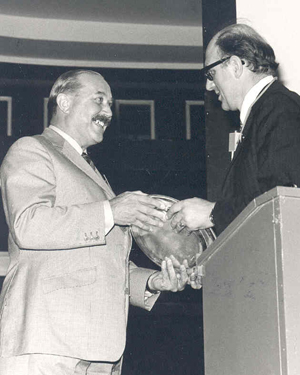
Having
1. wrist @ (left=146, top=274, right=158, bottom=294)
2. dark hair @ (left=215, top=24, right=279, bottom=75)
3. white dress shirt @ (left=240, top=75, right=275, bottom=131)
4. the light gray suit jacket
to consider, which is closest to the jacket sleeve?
the light gray suit jacket

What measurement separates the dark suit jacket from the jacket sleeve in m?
0.49

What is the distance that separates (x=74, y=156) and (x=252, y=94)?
2.29 ft

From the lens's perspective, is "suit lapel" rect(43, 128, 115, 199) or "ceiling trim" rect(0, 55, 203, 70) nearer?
"suit lapel" rect(43, 128, 115, 199)

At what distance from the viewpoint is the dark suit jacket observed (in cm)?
187

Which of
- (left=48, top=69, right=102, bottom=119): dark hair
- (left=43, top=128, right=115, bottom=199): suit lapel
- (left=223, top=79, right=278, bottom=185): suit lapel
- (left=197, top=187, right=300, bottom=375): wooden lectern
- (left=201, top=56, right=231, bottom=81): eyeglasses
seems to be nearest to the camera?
(left=197, top=187, right=300, bottom=375): wooden lectern

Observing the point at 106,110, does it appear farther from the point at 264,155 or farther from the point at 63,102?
the point at 264,155

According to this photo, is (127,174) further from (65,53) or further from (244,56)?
(244,56)

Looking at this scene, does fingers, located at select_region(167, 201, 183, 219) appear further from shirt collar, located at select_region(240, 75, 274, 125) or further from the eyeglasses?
the eyeglasses

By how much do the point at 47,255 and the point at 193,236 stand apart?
0.55 meters

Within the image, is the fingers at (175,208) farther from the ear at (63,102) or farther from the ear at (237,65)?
the ear at (63,102)

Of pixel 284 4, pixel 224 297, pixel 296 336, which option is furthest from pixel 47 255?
pixel 284 4

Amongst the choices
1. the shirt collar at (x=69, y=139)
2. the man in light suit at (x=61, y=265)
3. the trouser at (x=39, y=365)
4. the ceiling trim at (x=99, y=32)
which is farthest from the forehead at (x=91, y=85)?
the ceiling trim at (x=99, y=32)

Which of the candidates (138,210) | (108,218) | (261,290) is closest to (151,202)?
(138,210)

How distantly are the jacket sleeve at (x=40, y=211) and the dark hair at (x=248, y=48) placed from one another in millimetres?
713
